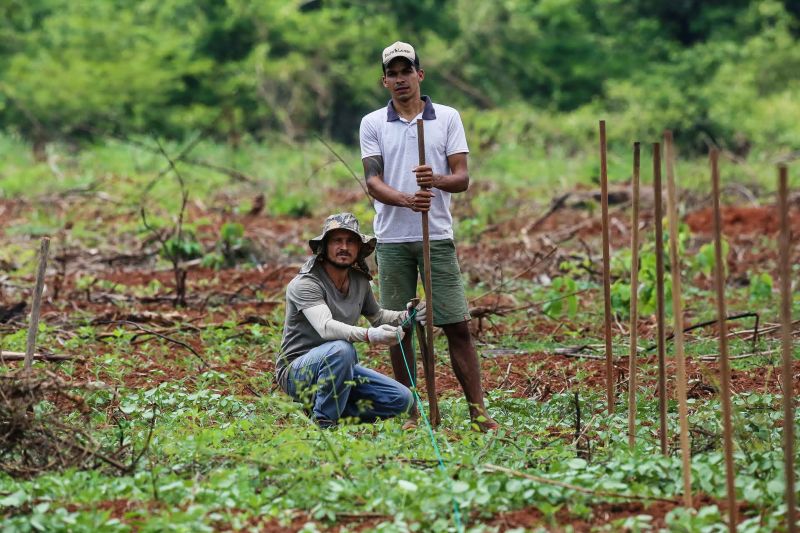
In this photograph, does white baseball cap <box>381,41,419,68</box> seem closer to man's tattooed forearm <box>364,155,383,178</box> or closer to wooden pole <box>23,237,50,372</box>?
man's tattooed forearm <box>364,155,383,178</box>

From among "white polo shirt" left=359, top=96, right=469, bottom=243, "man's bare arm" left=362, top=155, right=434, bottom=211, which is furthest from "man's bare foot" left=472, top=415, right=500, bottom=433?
"man's bare arm" left=362, top=155, right=434, bottom=211

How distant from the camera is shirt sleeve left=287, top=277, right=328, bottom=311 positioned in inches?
225

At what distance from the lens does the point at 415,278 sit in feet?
19.4

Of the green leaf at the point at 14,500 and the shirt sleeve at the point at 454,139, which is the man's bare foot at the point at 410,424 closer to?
the shirt sleeve at the point at 454,139

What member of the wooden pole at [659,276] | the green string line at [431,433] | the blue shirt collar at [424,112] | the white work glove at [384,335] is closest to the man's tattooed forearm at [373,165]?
the blue shirt collar at [424,112]

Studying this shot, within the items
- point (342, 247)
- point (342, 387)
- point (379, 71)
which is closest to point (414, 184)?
point (342, 247)

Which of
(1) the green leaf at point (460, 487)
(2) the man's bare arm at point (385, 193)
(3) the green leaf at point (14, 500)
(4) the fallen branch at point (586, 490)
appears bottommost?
(4) the fallen branch at point (586, 490)

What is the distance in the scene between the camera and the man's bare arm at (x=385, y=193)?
549 centimetres

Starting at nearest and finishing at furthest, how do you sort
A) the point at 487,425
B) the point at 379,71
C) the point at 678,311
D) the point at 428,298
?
the point at 678,311 < the point at 428,298 < the point at 487,425 < the point at 379,71

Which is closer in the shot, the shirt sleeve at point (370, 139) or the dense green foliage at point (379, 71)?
the shirt sleeve at point (370, 139)

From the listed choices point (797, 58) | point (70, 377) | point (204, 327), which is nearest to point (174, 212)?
point (204, 327)

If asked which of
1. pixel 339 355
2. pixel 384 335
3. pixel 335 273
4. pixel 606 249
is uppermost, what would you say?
pixel 606 249

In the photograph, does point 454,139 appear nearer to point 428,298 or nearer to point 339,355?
point 428,298

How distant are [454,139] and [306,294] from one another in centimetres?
101
